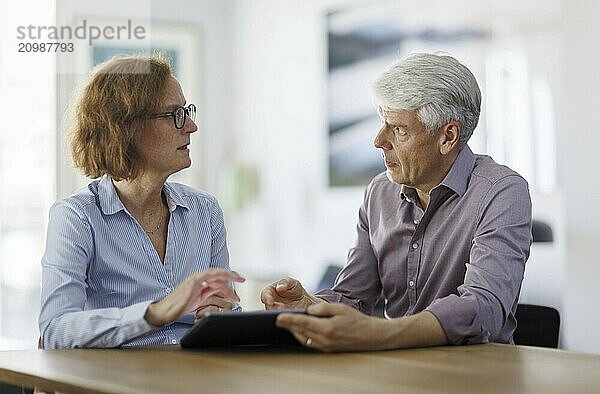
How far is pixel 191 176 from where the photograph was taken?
19.1ft

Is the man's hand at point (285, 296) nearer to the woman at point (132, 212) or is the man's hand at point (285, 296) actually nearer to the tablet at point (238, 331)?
the woman at point (132, 212)

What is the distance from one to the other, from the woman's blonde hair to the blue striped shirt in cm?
6

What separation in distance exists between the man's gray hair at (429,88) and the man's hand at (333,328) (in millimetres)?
696

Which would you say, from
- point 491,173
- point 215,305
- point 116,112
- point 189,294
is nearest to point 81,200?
point 116,112

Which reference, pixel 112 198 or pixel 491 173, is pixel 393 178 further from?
pixel 112 198

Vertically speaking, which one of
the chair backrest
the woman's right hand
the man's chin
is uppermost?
the man's chin

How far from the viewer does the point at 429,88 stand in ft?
7.57

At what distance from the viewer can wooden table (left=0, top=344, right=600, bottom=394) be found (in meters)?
1.44

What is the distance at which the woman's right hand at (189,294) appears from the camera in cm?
181

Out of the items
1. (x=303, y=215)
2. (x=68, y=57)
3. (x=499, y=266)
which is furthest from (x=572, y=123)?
(x=68, y=57)

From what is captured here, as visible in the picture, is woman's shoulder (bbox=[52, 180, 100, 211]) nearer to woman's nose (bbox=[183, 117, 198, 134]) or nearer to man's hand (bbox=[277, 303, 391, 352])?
woman's nose (bbox=[183, 117, 198, 134])

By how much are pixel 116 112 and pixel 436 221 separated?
80cm

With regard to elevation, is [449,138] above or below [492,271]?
above

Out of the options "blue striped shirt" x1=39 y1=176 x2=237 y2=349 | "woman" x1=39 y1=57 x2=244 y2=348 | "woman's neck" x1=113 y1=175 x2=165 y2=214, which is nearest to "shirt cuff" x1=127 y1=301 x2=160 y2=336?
"blue striped shirt" x1=39 y1=176 x2=237 y2=349
